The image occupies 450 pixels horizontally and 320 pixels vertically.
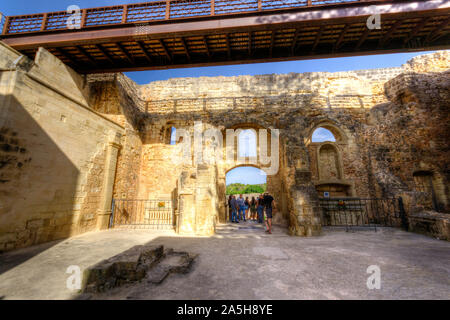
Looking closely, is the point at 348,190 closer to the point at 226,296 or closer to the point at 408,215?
the point at 408,215

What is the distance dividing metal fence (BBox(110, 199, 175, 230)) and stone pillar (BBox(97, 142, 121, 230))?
14.4 inches

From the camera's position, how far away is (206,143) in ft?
33.5

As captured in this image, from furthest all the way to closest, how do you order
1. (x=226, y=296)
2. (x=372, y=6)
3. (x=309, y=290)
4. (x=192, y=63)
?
(x=192, y=63) < (x=372, y=6) < (x=309, y=290) < (x=226, y=296)

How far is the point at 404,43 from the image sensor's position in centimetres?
680

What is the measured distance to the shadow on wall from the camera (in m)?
4.25

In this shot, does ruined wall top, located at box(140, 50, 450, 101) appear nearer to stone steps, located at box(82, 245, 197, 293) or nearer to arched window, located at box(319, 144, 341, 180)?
arched window, located at box(319, 144, 341, 180)

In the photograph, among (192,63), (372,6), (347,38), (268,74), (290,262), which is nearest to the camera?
(290,262)

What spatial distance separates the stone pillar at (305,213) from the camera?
18.8 feet

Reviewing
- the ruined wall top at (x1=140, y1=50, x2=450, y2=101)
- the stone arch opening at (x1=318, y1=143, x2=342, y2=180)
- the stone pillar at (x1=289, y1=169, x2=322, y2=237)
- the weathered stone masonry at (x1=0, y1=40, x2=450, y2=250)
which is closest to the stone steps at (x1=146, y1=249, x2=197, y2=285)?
the weathered stone masonry at (x1=0, y1=40, x2=450, y2=250)

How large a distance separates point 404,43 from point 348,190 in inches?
271

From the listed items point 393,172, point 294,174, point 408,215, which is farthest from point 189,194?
point 393,172

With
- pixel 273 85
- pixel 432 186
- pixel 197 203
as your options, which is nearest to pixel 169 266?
pixel 197 203

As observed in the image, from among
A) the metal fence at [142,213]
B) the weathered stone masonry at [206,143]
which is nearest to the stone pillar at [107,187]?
the weathered stone masonry at [206,143]

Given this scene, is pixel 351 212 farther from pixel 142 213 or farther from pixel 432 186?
pixel 142 213
